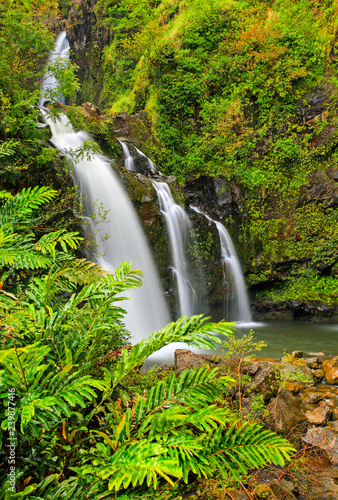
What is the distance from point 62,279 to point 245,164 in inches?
434

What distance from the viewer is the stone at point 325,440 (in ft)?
11.0

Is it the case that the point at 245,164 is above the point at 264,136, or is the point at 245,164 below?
below

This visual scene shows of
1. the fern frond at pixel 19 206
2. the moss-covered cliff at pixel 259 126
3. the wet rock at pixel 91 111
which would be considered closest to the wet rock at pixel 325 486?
the fern frond at pixel 19 206

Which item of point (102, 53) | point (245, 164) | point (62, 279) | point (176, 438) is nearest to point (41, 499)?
point (176, 438)

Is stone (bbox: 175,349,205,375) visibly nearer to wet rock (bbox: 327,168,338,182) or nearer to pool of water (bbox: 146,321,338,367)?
pool of water (bbox: 146,321,338,367)

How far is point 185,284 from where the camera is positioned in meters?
10.2

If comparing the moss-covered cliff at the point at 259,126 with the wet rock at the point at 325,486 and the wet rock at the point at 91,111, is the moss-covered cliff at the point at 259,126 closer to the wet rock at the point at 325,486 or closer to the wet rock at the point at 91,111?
the wet rock at the point at 91,111

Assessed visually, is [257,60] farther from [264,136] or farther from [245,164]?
[245,164]

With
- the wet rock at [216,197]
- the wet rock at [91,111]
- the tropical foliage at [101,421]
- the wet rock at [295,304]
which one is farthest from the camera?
the wet rock at [216,197]

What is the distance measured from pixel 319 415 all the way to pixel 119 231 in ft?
20.3

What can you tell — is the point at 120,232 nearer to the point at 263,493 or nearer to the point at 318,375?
the point at 318,375

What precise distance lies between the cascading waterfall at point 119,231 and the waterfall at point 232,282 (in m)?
3.03

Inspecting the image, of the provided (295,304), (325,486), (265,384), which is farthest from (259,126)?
(325,486)

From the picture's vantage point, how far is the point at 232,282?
448 inches
